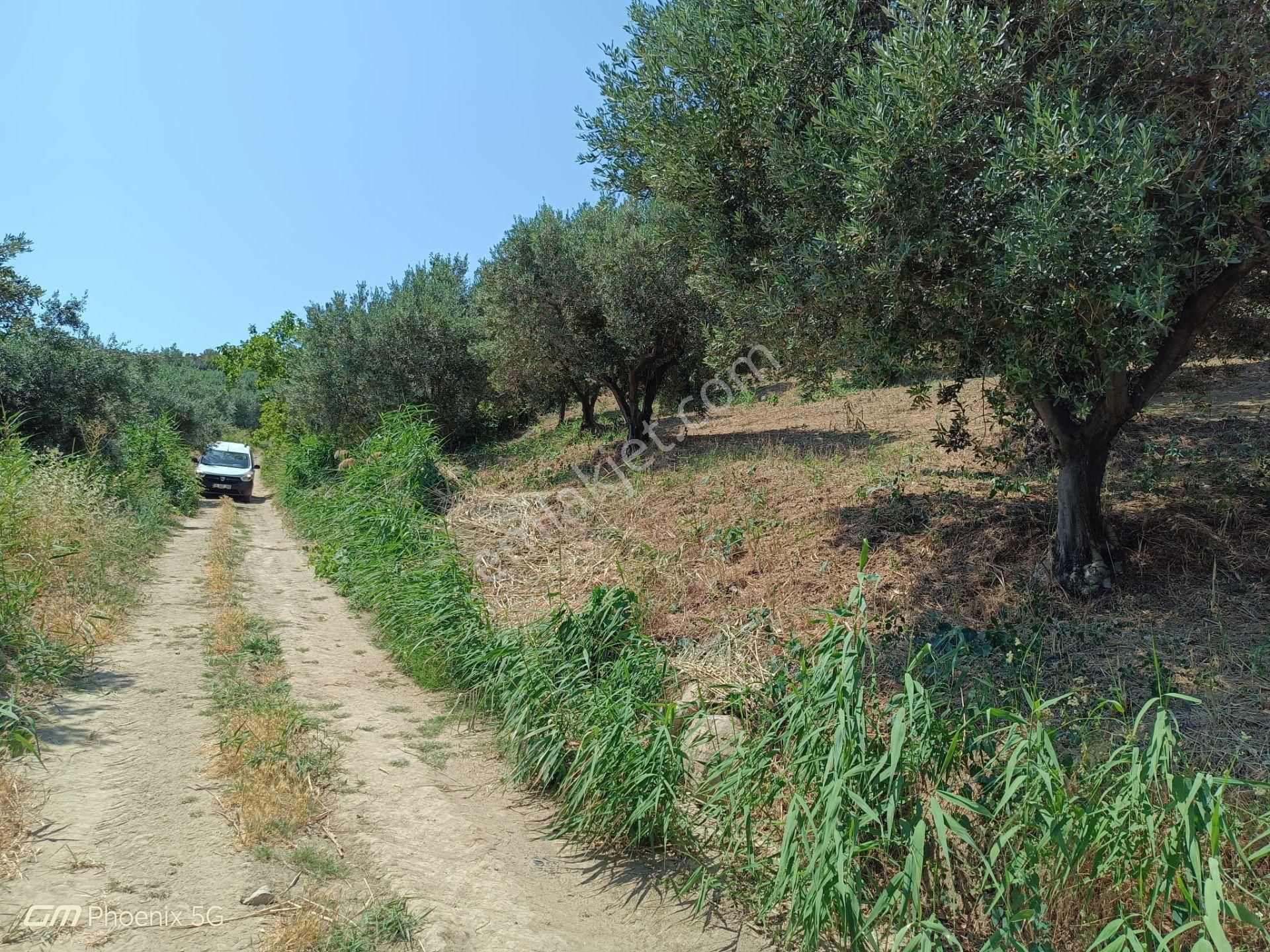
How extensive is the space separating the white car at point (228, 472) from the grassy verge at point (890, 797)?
19256 mm

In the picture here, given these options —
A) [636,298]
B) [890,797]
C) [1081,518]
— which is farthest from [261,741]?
[636,298]

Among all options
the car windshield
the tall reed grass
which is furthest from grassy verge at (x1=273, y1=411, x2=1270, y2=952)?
the car windshield

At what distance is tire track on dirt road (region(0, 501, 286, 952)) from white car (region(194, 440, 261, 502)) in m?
17.0

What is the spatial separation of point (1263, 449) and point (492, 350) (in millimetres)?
12277

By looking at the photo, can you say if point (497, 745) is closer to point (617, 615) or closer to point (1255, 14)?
point (617, 615)

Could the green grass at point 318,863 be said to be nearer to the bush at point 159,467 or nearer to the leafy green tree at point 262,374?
the bush at point 159,467

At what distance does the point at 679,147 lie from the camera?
6543 mm

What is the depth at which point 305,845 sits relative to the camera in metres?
4.19

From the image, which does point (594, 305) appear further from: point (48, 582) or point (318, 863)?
point (318, 863)

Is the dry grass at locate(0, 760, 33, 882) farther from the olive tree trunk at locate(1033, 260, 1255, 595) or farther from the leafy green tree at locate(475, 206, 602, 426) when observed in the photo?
the leafy green tree at locate(475, 206, 602, 426)

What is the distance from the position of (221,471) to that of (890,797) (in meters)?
23.0

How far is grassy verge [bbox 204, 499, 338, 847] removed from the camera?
14.3ft

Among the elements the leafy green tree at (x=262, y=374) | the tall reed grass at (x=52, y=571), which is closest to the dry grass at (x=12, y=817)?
the tall reed grass at (x=52, y=571)

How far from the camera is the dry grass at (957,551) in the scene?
16.5 feet
